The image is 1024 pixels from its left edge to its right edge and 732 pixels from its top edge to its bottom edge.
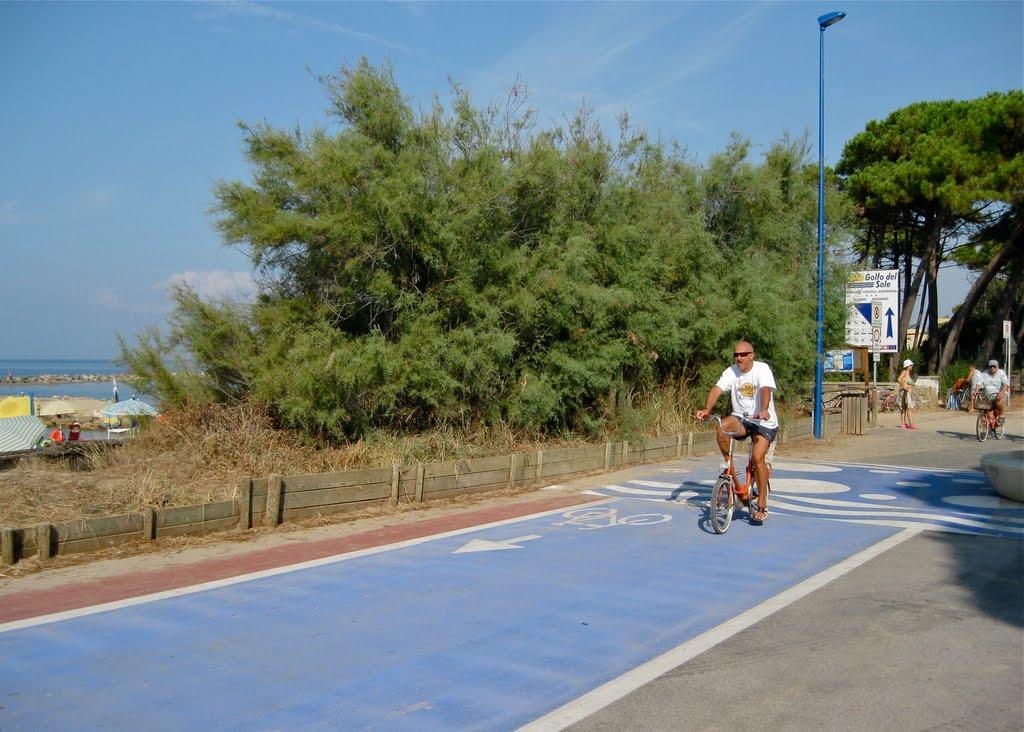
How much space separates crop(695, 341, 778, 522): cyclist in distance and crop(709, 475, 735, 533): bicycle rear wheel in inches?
12.0

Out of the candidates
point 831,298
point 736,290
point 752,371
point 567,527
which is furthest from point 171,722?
point 831,298

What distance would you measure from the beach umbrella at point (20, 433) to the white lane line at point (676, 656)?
51.7 feet

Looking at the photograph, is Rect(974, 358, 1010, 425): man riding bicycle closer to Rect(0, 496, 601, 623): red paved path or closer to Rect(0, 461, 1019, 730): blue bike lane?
Rect(0, 461, 1019, 730): blue bike lane

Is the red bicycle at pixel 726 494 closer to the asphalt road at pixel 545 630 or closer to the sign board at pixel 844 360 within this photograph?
the asphalt road at pixel 545 630

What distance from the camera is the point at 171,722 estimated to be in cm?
412

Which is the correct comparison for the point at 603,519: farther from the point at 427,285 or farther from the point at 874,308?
the point at 874,308

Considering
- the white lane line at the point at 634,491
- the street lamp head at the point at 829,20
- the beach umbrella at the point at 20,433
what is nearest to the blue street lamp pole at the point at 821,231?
the street lamp head at the point at 829,20

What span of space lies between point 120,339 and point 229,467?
2635mm

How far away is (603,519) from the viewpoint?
9359 millimetres

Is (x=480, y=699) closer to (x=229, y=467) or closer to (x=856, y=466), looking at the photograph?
(x=229, y=467)

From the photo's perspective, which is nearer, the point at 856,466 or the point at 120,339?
the point at 120,339

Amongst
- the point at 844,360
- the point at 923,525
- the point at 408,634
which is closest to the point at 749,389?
Answer: the point at 923,525

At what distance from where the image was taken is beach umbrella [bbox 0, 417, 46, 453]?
54.9ft

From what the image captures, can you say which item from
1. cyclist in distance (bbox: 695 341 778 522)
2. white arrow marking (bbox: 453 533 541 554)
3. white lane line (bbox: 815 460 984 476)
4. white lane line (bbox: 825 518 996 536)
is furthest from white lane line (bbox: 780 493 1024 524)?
white arrow marking (bbox: 453 533 541 554)
